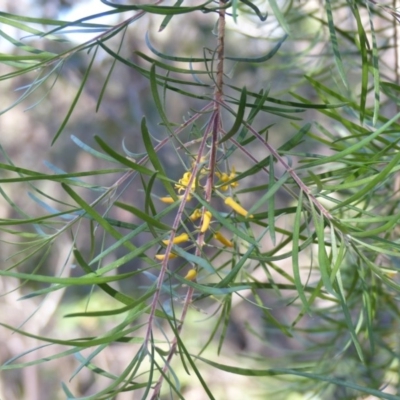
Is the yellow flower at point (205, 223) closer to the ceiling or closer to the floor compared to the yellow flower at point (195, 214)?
closer to the floor

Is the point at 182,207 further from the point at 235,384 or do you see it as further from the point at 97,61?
the point at 97,61

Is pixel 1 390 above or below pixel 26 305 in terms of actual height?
below

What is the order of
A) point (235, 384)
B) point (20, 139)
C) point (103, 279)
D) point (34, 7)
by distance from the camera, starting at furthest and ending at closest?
point (20, 139)
point (34, 7)
point (235, 384)
point (103, 279)

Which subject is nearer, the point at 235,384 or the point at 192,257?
the point at 192,257

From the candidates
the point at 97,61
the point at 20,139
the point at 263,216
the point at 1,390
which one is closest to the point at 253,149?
the point at 97,61

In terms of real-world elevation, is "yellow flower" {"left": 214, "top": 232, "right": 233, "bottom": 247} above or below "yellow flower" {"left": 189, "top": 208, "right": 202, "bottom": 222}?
below

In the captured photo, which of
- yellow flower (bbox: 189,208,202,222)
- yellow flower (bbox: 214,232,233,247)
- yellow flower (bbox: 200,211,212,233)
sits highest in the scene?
yellow flower (bbox: 189,208,202,222)

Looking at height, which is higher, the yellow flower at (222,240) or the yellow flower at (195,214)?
the yellow flower at (195,214)

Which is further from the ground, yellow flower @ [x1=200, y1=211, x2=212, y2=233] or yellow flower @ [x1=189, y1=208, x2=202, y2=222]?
yellow flower @ [x1=189, y1=208, x2=202, y2=222]

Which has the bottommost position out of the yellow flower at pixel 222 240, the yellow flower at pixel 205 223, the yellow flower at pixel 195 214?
the yellow flower at pixel 222 240

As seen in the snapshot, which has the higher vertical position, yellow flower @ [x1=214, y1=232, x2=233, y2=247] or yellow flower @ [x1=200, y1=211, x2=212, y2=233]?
yellow flower @ [x1=200, y1=211, x2=212, y2=233]

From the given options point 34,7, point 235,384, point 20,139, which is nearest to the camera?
point 235,384
